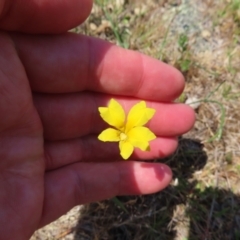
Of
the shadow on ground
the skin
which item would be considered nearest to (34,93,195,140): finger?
the skin

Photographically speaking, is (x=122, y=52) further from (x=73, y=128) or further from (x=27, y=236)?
(x=27, y=236)

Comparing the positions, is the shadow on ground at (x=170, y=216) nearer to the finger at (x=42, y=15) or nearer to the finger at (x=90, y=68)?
the finger at (x=90, y=68)

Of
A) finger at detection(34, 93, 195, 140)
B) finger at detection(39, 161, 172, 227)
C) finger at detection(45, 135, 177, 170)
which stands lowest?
finger at detection(39, 161, 172, 227)

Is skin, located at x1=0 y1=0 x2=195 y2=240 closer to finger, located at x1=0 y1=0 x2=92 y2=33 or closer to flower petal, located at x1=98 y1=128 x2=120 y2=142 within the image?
finger, located at x1=0 y1=0 x2=92 y2=33

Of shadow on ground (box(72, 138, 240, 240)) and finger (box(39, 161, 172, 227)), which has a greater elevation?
finger (box(39, 161, 172, 227))

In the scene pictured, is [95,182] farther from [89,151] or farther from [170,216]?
[170,216]

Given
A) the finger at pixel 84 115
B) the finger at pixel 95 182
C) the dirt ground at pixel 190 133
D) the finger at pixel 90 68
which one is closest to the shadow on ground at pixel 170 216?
the dirt ground at pixel 190 133
